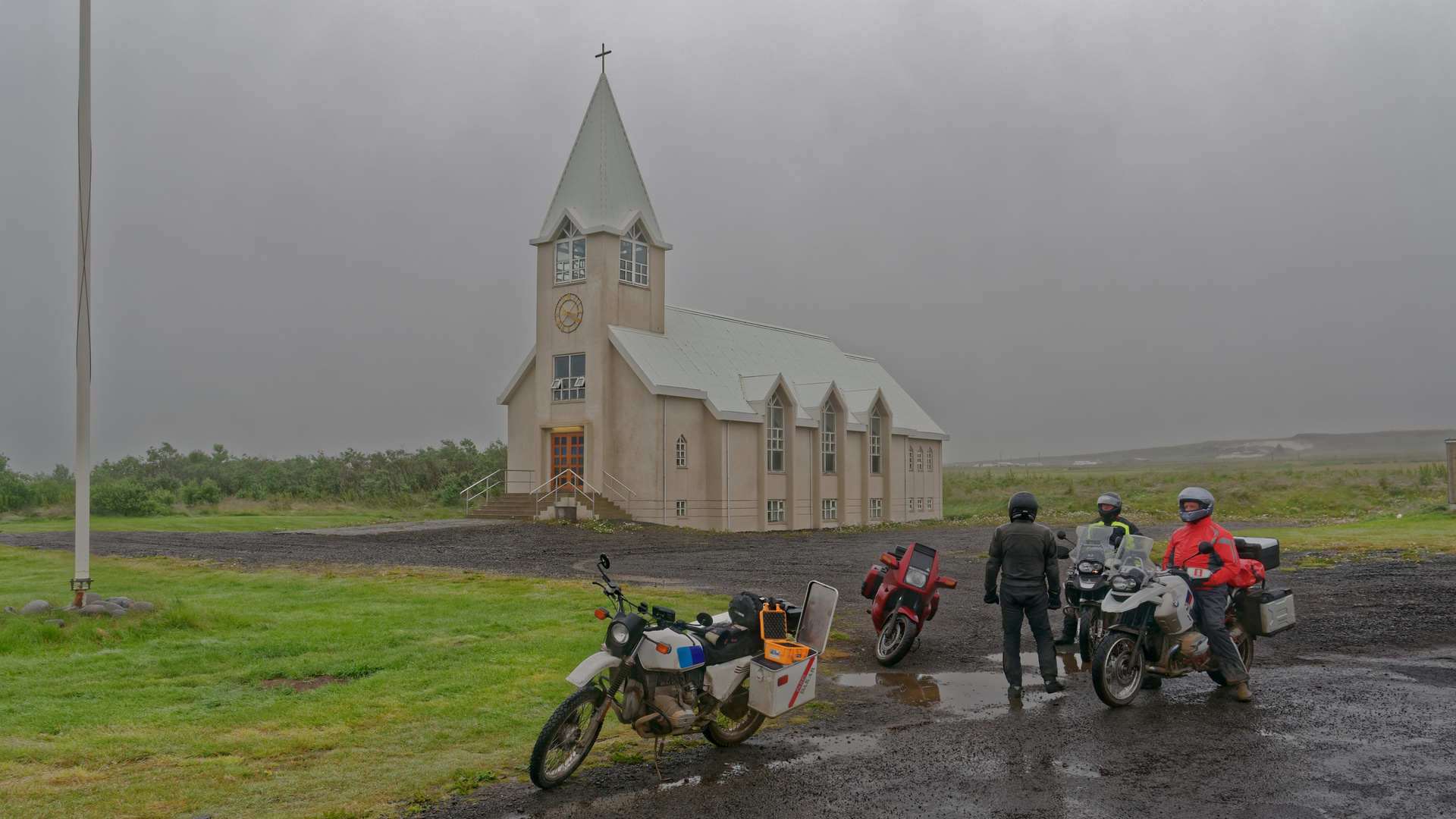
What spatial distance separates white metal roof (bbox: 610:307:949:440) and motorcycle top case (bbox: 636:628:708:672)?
79.5 ft

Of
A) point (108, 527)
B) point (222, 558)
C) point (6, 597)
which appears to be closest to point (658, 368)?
point (222, 558)

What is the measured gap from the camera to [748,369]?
123 ft

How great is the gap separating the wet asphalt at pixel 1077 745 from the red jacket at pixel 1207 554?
107cm

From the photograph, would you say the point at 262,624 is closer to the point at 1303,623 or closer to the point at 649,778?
the point at 649,778

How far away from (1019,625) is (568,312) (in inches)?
1003

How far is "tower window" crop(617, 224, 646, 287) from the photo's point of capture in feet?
107

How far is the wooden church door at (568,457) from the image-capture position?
31578 mm

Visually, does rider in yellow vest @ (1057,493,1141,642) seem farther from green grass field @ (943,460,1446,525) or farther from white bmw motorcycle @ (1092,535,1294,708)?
green grass field @ (943,460,1446,525)

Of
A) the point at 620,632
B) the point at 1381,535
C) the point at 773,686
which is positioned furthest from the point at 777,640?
the point at 1381,535

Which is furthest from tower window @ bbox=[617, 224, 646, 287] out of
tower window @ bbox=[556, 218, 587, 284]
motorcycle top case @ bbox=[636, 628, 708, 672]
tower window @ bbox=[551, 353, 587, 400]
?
motorcycle top case @ bbox=[636, 628, 708, 672]

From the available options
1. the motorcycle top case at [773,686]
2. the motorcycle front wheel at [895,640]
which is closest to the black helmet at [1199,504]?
the motorcycle front wheel at [895,640]

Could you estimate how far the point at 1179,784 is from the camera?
6.03 m

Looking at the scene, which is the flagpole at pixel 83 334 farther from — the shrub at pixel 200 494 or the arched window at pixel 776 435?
the shrub at pixel 200 494

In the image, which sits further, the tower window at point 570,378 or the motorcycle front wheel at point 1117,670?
the tower window at point 570,378
